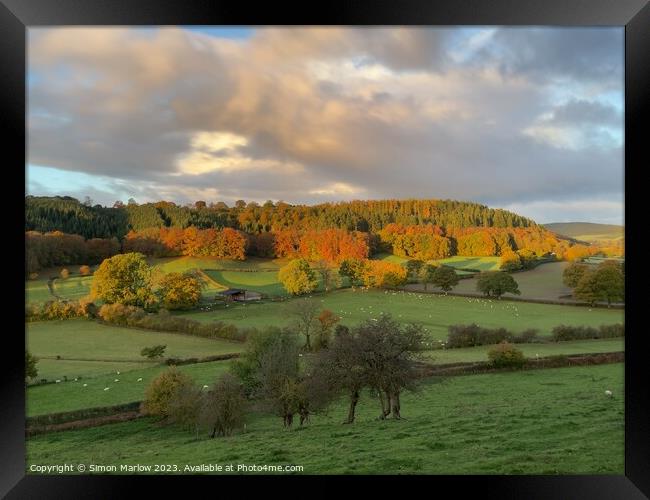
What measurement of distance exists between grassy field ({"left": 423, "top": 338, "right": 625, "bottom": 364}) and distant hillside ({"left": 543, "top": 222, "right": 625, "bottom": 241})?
0.91m

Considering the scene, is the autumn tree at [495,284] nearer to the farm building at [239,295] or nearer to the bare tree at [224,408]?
the farm building at [239,295]

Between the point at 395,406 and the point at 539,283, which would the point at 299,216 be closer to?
the point at 395,406

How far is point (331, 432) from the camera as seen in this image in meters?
3.05

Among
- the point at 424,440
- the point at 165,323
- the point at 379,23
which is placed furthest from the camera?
the point at 165,323

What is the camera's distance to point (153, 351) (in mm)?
3156

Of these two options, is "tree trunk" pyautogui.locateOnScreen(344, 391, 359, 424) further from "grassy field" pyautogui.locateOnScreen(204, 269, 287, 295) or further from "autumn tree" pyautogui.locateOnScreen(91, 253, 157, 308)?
"autumn tree" pyautogui.locateOnScreen(91, 253, 157, 308)

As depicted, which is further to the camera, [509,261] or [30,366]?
[509,261]

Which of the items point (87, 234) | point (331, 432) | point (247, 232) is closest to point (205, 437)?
point (331, 432)

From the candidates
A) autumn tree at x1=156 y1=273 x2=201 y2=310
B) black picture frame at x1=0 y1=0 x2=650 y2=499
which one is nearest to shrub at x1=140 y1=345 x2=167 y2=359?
autumn tree at x1=156 y1=273 x2=201 y2=310

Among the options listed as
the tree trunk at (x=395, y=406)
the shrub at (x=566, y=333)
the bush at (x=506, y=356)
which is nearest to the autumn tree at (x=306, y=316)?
the tree trunk at (x=395, y=406)

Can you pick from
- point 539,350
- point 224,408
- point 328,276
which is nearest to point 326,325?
point 328,276

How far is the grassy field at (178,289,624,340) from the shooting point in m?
3.20

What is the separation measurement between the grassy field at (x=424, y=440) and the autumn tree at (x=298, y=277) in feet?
3.38

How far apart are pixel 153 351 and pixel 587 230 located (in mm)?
3955
